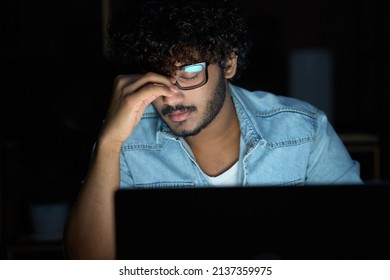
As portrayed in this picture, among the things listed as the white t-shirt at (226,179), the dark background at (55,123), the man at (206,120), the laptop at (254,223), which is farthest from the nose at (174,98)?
the dark background at (55,123)

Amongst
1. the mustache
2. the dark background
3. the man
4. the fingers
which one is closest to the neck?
the man

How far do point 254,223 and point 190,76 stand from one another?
819 millimetres

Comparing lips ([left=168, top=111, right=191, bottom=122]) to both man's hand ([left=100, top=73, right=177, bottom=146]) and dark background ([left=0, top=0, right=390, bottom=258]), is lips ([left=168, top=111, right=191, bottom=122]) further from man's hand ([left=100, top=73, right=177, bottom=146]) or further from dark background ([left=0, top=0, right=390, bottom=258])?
dark background ([left=0, top=0, right=390, bottom=258])

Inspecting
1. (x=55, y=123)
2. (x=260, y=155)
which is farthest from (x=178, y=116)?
(x=55, y=123)

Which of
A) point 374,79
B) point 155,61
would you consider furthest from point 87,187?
point 374,79

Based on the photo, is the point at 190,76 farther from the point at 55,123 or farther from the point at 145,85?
the point at 55,123

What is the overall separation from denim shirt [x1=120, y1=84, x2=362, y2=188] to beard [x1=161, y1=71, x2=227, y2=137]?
0.35ft

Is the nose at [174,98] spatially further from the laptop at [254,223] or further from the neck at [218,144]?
the laptop at [254,223]

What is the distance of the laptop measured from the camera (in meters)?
0.89

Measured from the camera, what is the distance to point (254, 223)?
901 millimetres

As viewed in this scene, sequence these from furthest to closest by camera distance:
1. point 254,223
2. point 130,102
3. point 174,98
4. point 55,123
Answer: point 55,123 → point 174,98 → point 130,102 → point 254,223

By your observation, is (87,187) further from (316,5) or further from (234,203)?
(316,5)

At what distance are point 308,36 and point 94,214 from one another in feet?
14.8

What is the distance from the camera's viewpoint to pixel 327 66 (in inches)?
123
